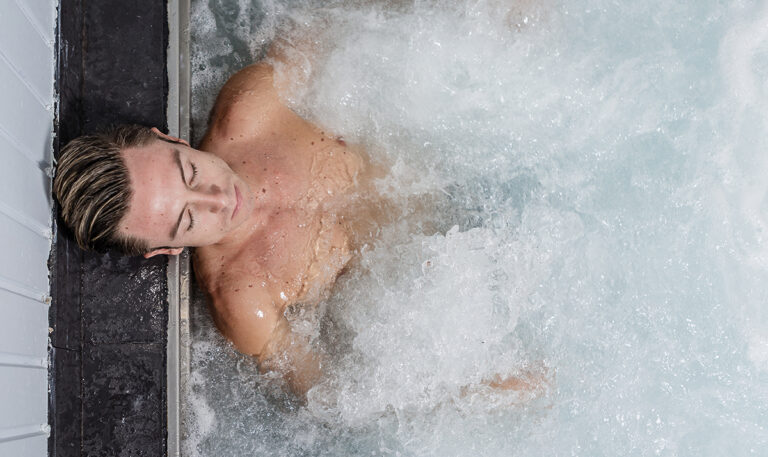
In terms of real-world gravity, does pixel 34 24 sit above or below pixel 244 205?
above

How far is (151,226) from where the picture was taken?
1.40 meters

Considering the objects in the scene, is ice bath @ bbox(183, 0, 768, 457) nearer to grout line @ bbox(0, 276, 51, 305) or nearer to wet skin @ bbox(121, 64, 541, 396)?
wet skin @ bbox(121, 64, 541, 396)

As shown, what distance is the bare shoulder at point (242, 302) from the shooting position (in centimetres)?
169

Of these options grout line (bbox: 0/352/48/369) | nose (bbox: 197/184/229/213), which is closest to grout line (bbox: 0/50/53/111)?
nose (bbox: 197/184/229/213)

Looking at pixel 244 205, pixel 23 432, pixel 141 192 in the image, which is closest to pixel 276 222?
pixel 244 205

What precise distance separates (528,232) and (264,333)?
3.10 feet

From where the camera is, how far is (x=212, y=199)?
1.42m

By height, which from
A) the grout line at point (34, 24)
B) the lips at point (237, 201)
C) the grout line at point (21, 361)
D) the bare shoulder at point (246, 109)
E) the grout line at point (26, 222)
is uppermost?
the grout line at point (34, 24)

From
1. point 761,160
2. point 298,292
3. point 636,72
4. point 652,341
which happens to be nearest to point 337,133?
point 298,292

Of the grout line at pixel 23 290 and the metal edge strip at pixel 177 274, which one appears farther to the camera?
the metal edge strip at pixel 177 274

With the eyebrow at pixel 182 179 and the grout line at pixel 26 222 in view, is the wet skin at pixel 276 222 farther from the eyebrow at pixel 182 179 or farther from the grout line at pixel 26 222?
the grout line at pixel 26 222

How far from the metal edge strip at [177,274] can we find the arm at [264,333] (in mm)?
143

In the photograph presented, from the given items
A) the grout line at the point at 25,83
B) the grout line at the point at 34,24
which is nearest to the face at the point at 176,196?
the grout line at the point at 25,83

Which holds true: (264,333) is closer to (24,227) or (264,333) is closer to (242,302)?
(242,302)
